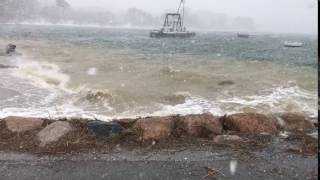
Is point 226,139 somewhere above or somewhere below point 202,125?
below

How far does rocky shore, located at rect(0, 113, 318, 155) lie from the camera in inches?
291

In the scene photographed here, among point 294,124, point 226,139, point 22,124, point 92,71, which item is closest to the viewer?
point 226,139

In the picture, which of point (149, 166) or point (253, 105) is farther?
point (253, 105)

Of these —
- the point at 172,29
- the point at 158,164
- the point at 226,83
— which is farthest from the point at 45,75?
the point at 172,29

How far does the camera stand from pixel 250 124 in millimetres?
8477

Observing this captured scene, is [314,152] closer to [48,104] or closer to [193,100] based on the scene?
[193,100]

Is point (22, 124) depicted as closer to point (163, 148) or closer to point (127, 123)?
point (127, 123)

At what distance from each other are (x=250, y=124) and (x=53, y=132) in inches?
163

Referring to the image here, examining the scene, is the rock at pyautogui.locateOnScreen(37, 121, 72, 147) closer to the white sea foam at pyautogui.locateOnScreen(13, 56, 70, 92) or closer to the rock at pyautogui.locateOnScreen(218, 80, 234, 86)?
the white sea foam at pyautogui.locateOnScreen(13, 56, 70, 92)

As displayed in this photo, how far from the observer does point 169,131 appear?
8.03 meters

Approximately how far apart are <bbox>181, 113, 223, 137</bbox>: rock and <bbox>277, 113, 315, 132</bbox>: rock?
5.03 feet

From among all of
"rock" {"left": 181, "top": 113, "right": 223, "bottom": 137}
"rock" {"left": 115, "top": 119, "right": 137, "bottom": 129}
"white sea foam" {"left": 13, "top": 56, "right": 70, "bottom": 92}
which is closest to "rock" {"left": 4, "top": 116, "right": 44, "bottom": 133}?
"rock" {"left": 115, "top": 119, "right": 137, "bottom": 129}

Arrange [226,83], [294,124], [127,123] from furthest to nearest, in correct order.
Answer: [226,83] < [294,124] < [127,123]

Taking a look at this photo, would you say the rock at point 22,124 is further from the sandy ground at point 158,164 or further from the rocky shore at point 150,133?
the sandy ground at point 158,164
